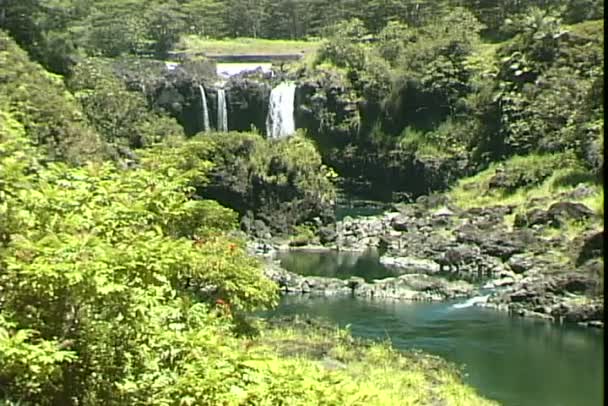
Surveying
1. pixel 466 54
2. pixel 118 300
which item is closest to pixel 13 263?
pixel 118 300

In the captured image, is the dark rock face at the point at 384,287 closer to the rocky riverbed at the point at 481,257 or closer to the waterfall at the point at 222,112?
the rocky riverbed at the point at 481,257

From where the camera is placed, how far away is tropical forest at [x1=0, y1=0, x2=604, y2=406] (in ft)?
22.3

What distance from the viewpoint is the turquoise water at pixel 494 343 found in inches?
675

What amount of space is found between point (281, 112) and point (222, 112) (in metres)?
2.86

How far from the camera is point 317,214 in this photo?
34.9 metres

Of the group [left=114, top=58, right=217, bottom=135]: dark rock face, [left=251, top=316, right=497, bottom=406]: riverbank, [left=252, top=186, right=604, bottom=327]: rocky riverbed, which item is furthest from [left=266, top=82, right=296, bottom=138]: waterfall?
[left=251, top=316, right=497, bottom=406]: riverbank

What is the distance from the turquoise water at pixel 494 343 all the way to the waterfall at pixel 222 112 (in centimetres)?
2331

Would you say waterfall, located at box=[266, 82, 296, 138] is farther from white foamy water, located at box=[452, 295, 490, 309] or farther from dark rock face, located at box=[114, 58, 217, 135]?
white foamy water, located at box=[452, 295, 490, 309]

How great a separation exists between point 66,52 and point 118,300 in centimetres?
3304

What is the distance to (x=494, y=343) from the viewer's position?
2012 centimetres

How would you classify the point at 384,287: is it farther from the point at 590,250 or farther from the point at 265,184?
the point at 265,184

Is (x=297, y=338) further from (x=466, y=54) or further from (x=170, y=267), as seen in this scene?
(x=466, y=54)

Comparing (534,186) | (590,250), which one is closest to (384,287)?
(590,250)

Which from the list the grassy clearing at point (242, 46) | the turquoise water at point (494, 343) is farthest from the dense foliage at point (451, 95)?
the turquoise water at point (494, 343)
